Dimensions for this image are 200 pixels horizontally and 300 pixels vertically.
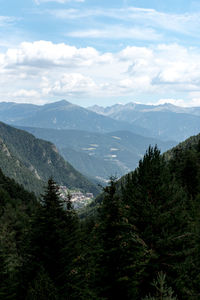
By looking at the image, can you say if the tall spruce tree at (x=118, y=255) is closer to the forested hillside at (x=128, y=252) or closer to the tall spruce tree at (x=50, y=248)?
the forested hillside at (x=128, y=252)

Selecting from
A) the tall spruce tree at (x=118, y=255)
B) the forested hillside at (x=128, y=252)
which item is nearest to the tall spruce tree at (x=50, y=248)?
the forested hillside at (x=128, y=252)

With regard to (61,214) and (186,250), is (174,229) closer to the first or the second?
(186,250)

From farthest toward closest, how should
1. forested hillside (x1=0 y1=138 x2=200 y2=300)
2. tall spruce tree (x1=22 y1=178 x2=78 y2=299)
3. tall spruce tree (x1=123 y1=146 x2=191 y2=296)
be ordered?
1. tall spruce tree (x1=22 y1=178 x2=78 y2=299)
2. tall spruce tree (x1=123 y1=146 x2=191 y2=296)
3. forested hillside (x1=0 y1=138 x2=200 y2=300)

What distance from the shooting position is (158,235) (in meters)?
23.1

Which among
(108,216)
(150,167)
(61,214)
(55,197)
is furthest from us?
(61,214)

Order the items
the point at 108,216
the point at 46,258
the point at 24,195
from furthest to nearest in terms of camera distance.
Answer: the point at 24,195, the point at 46,258, the point at 108,216

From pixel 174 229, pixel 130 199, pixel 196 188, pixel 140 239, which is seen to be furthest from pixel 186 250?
pixel 196 188

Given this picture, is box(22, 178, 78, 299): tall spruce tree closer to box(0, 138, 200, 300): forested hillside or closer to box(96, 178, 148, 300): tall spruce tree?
box(0, 138, 200, 300): forested hillside

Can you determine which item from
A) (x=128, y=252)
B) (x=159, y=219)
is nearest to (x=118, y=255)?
(x=128, y=252)

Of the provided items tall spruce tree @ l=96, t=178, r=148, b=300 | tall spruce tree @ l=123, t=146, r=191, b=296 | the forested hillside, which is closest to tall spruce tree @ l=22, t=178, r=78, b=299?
the forested hillside

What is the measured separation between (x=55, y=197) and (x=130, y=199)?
363 inches

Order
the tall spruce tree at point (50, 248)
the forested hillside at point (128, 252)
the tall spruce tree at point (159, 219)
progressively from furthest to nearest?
the tall spruce tree at point (50, 248) < the tall spruce tree at point (159, 219) < the forested hillside at point (128, 252)

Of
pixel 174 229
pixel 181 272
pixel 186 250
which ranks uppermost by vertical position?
pixel 174 229

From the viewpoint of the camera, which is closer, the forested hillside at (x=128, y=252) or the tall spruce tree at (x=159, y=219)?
the forested hillside at (x=128, y=252)
